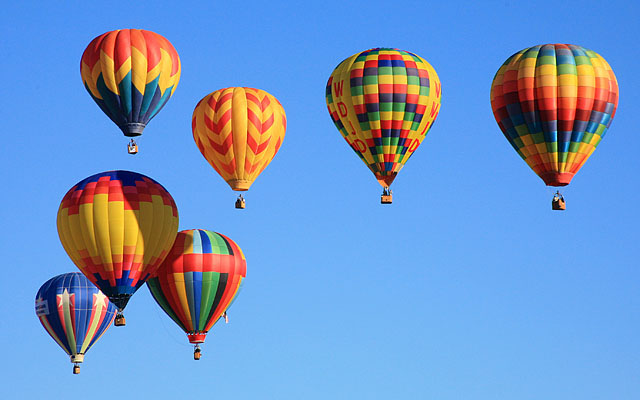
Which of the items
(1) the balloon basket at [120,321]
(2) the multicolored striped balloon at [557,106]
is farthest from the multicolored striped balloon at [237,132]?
(2) the multicolored striped balloon at [557,106]

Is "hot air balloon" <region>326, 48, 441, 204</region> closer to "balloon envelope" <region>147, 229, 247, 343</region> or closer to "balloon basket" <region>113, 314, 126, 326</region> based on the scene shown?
"balloon envelope" <region>147, 229, 247, 343</region>

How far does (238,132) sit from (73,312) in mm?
A: 11647

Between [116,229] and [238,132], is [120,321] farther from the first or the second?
[238,132]

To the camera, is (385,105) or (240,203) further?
(240,203)

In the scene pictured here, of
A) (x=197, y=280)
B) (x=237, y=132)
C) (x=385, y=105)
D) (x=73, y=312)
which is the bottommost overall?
(x=73, y=312)

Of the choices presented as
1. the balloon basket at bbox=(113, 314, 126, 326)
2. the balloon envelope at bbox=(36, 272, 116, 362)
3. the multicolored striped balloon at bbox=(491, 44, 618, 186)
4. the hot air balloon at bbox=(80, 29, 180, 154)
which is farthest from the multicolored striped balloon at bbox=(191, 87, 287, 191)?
the balloon envelope at bbox=(36, 272, 116, 362)

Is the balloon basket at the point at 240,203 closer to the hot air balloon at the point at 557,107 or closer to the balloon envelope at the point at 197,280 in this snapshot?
the balloon envelope at the point at 197,280

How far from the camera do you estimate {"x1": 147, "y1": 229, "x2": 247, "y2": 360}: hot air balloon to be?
47.2 metres

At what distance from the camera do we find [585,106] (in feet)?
145

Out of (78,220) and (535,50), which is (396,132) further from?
(78,220)

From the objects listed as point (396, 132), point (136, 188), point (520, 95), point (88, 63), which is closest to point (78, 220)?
point (136, 188)

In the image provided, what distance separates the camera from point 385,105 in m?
45.8

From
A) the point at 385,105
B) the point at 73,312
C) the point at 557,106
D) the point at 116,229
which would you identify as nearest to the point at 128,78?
the point at 116,229

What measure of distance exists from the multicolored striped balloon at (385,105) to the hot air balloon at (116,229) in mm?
6279
